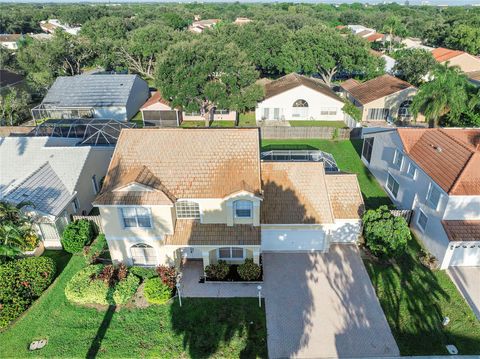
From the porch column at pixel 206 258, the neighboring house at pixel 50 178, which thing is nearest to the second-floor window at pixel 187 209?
the porch column at pixel 206 258

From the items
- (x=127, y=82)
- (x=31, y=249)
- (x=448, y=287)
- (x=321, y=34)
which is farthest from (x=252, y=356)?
(x=321, y=34)

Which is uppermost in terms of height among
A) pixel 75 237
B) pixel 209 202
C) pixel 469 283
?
pixel 209 202

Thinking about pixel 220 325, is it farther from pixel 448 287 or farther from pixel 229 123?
pixel 229 123

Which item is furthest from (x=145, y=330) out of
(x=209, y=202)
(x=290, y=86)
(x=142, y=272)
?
(x=290, y=86)

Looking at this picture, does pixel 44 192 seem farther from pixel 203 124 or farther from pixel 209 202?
pixel 203 124

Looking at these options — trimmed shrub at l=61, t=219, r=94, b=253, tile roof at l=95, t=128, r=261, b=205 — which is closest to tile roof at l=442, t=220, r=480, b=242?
tile roof at l=95, t=128, r=261, b=205

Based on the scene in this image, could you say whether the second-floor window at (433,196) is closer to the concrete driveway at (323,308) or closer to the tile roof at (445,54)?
the concrete driveway at (323,308)
